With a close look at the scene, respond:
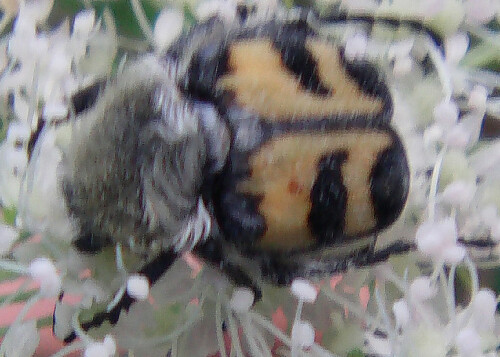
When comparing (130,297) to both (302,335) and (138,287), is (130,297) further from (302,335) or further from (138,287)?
(302,335)

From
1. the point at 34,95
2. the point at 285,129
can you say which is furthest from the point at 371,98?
the point at 34,95

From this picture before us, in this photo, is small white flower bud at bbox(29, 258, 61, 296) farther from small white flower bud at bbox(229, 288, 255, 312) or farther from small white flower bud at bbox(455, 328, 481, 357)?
small white flower bud at bbox(455, 328, 481, 357)

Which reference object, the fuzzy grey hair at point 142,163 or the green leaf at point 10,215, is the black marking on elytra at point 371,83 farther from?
the green leaf at point 10,215

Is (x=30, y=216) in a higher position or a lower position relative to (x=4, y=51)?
lower

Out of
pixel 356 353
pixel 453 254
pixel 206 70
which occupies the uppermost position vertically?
pixel 206 70

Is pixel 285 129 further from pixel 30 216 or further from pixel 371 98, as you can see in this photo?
pixel 30 216

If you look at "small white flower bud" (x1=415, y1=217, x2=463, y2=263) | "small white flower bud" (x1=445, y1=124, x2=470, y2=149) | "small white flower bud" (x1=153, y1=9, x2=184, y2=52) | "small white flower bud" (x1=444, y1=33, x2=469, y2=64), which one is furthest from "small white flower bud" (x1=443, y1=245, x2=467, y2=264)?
"small white flower bud" (x1=153, y1=9, x2=184, y2=52)

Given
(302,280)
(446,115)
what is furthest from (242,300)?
(446,115)

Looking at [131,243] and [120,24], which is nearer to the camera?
[131,243]
